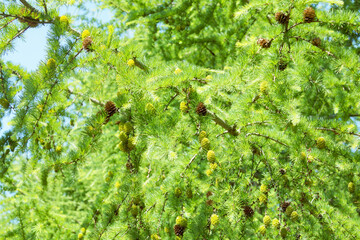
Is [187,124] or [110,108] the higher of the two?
[110,108]

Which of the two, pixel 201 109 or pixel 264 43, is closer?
pixel 201 109

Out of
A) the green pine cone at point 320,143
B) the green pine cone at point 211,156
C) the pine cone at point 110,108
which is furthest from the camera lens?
the green pine cone at point 320,143

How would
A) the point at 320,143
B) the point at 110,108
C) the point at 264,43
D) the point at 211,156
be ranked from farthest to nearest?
1. the point at 320,143
2. the point at 264,43
3. the point at 110,108
4. the point at 211,156

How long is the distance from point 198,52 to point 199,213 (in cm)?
220

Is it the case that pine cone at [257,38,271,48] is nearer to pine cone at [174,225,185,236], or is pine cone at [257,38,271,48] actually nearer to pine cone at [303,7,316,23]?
pine cone at [303,7,316,23]

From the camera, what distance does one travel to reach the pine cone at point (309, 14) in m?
1.46

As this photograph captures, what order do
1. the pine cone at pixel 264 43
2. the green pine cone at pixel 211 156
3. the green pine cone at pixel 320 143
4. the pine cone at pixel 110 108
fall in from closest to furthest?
the green pine cone at pixel 211 156
the pine cone at pixel 110 108
the pine cone at pixel 264 43
the green pine cone at pixel 320 143

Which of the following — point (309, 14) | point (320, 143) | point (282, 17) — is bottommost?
point (320, 143)

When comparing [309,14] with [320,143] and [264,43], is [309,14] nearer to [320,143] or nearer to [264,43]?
[264,43]

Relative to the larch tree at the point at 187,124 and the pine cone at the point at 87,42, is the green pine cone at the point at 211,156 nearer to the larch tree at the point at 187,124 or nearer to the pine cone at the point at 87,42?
the larch tree at the point at 187,124

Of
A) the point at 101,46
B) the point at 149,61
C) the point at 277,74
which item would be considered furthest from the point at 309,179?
the point at 101,46

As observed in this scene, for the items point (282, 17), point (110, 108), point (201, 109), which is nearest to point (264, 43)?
point (282, 17)

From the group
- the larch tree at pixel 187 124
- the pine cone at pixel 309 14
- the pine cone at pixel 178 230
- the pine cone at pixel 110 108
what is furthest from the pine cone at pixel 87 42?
the pine cone at pixel 309 14

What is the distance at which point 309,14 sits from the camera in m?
1.46
